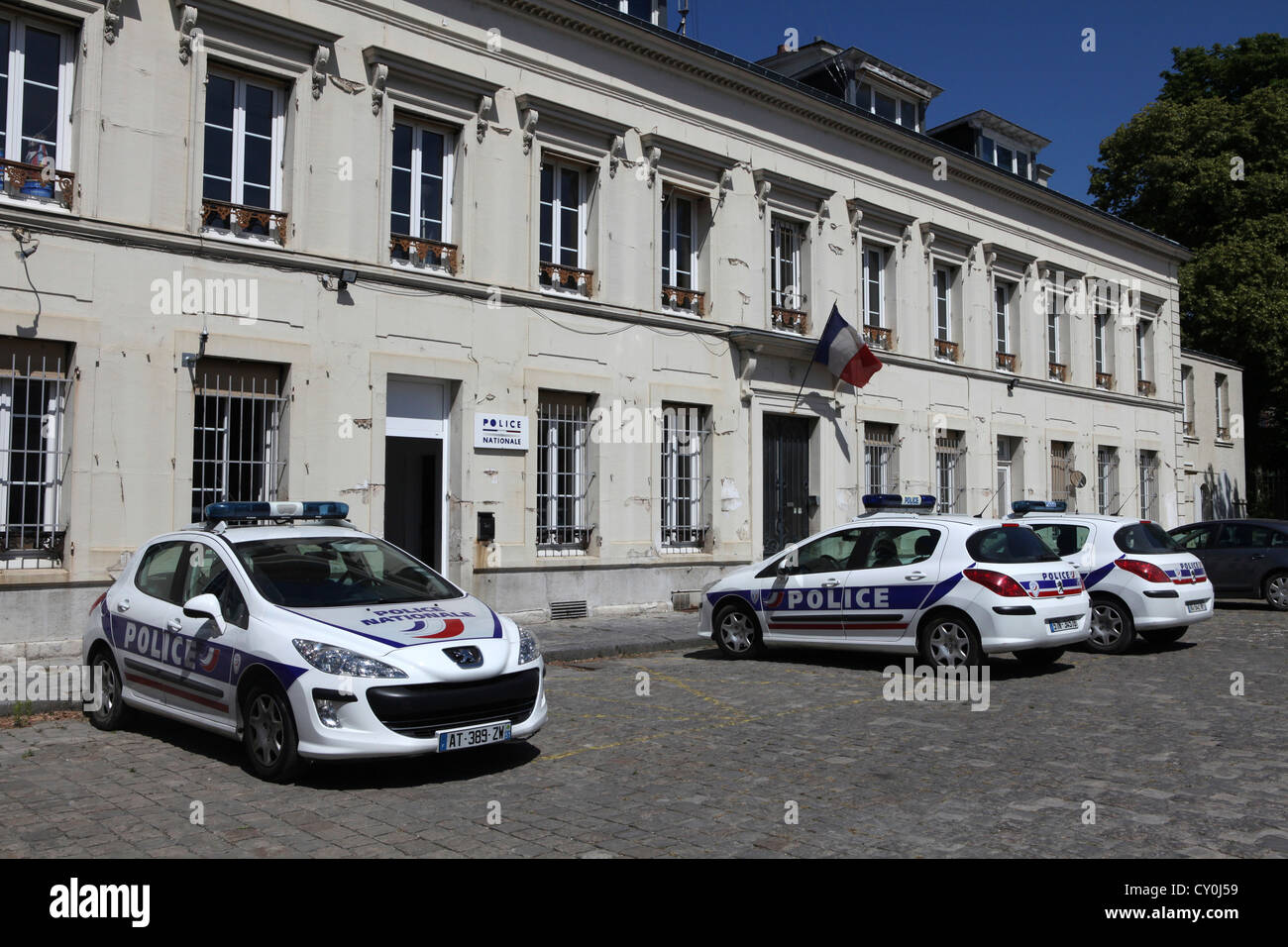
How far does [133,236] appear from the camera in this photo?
12602 millimetres

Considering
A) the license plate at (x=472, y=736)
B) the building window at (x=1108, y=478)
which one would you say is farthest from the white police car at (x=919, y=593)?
the building window at (x=1108, y=478)

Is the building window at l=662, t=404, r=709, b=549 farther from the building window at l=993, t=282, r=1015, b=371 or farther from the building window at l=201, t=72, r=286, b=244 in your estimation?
the building window at l=993, t=282, r=1015, b=371

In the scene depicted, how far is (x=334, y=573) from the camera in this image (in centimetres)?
809

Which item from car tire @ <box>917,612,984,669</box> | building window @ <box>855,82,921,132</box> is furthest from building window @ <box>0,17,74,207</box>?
building window @ <box>855,82,921,132</box>

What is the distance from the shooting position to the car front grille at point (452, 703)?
6875 mm

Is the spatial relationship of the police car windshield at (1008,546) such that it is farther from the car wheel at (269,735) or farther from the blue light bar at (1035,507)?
the car wheel at (269,735)

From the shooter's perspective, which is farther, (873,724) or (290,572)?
(873,724)

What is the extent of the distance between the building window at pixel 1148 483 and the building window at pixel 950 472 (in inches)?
366

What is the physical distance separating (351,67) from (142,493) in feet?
19.8

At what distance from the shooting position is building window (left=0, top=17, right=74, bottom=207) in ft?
39.4

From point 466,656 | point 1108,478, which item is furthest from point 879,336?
point 466,656

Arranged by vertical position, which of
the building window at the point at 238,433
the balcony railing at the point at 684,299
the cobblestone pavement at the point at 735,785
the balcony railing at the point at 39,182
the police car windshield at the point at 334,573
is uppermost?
the balcony railing at the point at 684,299
